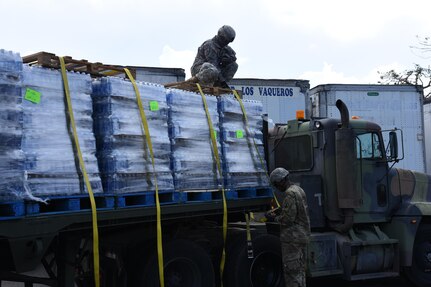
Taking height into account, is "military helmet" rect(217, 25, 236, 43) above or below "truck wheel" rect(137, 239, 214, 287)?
above

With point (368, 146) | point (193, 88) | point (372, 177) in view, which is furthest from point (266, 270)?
point (193, 88)

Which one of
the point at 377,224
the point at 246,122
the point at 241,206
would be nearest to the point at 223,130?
the point at 246,122

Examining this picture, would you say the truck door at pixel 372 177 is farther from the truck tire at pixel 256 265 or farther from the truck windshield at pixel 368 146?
the truck tire at pixel 256 265

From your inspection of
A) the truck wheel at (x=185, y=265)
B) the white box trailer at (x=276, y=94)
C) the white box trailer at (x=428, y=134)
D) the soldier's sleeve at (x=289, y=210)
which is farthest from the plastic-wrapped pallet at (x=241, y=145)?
the white box trailer at (x=428, y=134)

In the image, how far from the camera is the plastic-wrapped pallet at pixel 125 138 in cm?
482

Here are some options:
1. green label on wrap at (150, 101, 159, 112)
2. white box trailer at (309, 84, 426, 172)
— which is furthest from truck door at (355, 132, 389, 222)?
white box trailer at (309, 84, 426, 172)

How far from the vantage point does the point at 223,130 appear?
237 inches

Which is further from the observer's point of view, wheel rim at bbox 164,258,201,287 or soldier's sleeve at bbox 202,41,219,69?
soldier's sleeve at bbox 202,41,219,69

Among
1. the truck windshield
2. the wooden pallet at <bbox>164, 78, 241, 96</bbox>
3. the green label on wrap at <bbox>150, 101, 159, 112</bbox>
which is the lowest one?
the truck windshield

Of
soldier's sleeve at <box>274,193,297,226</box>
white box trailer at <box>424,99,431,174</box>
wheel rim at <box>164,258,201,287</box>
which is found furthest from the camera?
white box trailer at <box>424,99,431,174</box>

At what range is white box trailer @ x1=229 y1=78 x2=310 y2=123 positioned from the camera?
39.4 ft

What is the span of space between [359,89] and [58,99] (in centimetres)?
976

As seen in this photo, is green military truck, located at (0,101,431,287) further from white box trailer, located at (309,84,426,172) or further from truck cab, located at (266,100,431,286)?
white box trailer, located at (309,84,426,172)

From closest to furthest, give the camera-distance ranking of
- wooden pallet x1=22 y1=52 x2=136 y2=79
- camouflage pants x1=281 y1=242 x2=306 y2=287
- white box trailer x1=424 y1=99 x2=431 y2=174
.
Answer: wooden pallet x1=22 y1=52 x2=136 y2=79 < camouflage pants x1=281 y1=242 x2=306 y2=287 < white box trailer x1=424 y1=99 x2=431 y2=174
